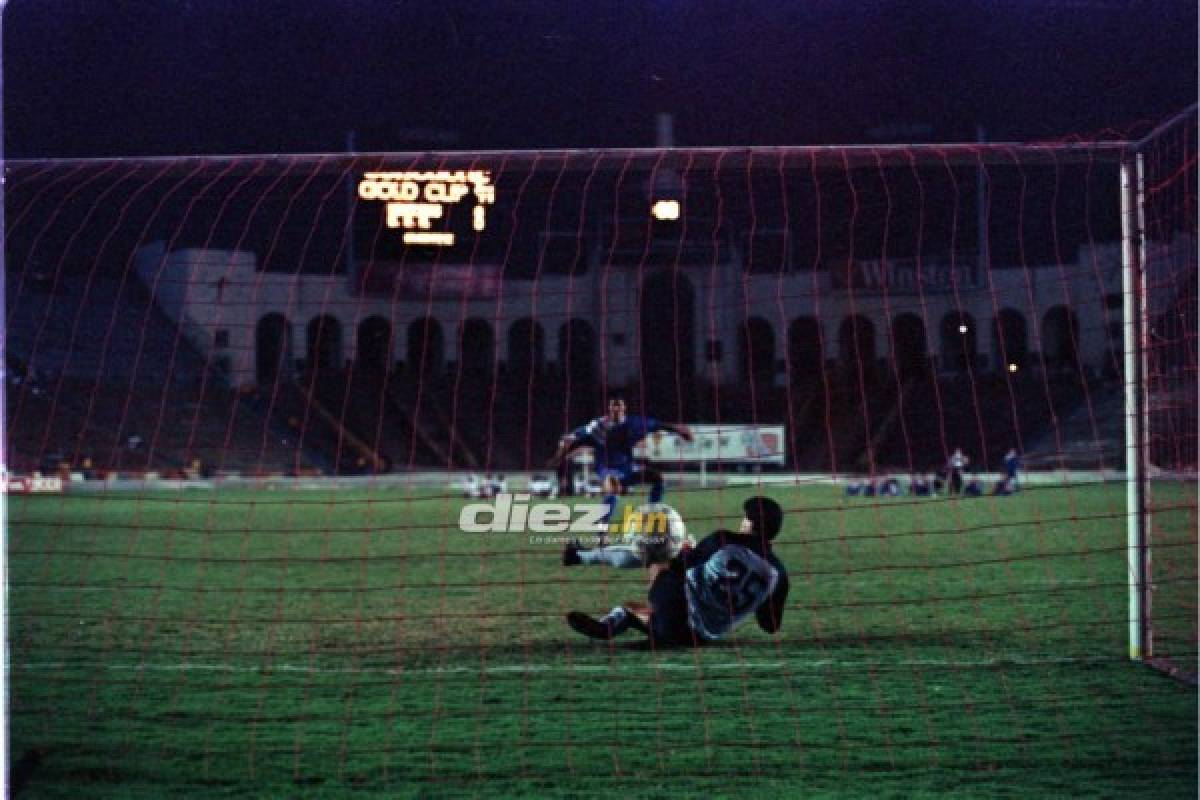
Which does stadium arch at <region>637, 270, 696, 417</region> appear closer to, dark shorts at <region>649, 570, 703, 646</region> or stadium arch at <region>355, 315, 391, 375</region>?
stadium arch at <region>355, 315, 391, 375</region>

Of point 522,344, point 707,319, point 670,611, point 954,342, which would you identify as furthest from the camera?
point 522,344

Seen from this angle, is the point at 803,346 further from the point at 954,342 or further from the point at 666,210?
the point at 666,210

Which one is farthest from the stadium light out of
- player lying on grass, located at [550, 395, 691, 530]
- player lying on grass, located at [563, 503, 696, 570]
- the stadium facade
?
the stadium facade

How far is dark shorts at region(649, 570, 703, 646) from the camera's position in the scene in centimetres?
713

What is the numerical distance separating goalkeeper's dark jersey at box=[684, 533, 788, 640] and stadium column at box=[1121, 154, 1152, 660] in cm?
201

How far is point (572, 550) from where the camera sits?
9961 millimetres

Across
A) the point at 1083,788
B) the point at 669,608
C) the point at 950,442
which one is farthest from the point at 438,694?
the point at 950,442

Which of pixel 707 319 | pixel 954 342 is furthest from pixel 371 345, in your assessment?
pixel 954 342

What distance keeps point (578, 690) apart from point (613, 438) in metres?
6.78

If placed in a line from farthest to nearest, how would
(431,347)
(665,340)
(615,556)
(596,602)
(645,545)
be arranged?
(431,347), (665,340), (615,556), (596,602), (645,545)

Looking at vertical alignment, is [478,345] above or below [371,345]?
below

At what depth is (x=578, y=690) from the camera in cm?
637

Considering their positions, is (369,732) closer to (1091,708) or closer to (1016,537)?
(1091,708)

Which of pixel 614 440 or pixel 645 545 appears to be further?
pixel 614 440
